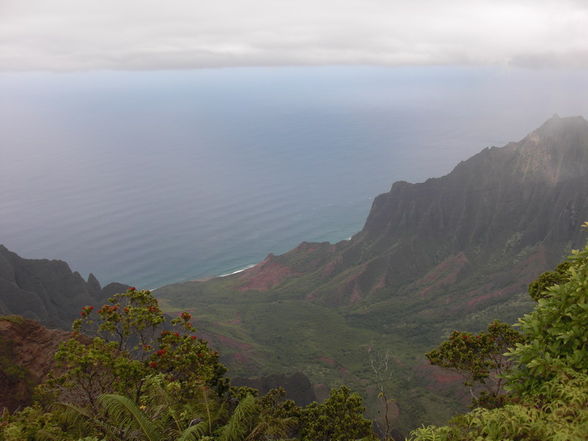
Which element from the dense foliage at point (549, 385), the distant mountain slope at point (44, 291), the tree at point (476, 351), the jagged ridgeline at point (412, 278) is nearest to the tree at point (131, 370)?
the dense foliage at point (549, 385)

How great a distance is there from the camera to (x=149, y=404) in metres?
20.2

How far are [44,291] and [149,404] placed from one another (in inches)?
3386

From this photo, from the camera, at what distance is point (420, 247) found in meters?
169

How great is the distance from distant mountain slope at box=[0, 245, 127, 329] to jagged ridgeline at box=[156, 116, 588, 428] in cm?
2988

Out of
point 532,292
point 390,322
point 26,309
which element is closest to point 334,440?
point 532,292

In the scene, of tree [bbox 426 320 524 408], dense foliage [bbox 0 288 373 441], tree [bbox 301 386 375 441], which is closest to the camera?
dense foliage [bbox 0 288 373 441]

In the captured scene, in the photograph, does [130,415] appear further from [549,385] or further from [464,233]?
[464,233]

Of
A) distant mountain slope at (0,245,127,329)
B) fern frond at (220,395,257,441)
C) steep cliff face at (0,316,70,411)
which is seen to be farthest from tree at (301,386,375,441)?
distant mountain slope at (0,245,127,329)

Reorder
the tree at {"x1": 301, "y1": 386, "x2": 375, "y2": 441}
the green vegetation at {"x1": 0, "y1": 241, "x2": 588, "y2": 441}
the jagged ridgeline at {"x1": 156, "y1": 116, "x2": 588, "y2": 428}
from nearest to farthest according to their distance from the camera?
the green vegetation at {"x1": 0, "y1": 241, "x2": 588, "y2": 441}, the tree at {"x1": 301, "y1": 386, "x2": 375, "y2": 441}, the jagged ridgeline at {"x1": 156, "y1": 116, "x2": 588, "y2": 428}

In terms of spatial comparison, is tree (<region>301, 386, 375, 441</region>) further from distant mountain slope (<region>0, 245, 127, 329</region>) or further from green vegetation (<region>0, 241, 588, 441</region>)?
distant mountain slope (<region>0, 245, 127, 329</region>)

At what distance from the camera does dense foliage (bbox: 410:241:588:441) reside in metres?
10.1

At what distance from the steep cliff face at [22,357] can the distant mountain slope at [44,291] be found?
4625 centimetres

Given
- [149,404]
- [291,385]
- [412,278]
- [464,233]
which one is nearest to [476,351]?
[149,404]

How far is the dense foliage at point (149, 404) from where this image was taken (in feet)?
54.1
